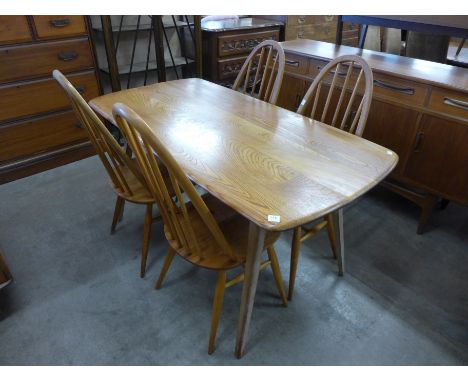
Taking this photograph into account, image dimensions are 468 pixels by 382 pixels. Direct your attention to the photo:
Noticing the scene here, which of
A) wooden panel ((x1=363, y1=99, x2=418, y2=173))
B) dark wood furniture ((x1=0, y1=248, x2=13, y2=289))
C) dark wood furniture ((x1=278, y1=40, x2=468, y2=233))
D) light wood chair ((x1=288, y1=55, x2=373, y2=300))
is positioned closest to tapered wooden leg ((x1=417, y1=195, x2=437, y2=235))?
dark wood furniture ((x1=278, y1=40, x2=468, y2=233))

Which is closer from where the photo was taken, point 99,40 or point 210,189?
point 210,189

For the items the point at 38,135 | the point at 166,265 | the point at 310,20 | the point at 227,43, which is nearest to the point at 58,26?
the point at 38,135

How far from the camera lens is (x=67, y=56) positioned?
2268 millimetres

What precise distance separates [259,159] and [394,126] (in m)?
1.13

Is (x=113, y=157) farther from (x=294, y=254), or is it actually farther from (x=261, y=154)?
(x=294, y=254)

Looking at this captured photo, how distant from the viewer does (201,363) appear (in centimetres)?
130

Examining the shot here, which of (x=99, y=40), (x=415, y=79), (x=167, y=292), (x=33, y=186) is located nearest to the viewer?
(x=167, y=292)

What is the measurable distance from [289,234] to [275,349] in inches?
28.0

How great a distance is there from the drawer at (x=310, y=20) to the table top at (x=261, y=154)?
2.28 m

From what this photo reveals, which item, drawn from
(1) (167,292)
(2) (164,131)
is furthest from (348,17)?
(1) (167,292)

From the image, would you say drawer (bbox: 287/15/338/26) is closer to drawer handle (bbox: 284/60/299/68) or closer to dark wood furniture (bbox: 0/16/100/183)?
drawer handle (bbox: 284/60/299/68)

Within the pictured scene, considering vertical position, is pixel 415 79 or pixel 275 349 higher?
pixel 415 79

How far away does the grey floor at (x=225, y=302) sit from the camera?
1.34 meters
